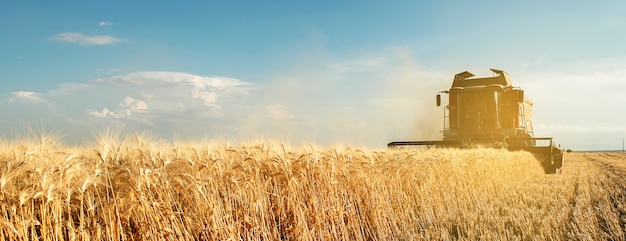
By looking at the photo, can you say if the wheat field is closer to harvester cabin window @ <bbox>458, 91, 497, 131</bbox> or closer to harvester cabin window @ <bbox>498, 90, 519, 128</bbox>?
harvester cabin window @ <bbox>458, 91, 497, 131</bbox>

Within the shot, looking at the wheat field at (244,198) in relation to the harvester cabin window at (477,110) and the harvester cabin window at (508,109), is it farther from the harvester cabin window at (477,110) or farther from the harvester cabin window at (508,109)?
the harvester cabin window at (508,109)

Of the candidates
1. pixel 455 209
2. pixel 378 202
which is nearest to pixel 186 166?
pixel 378 202

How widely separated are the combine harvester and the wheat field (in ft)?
24.1

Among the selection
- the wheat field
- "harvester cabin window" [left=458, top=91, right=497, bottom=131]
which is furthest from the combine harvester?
the wheat field

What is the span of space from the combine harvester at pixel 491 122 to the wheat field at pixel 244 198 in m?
7.35

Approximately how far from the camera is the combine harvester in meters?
15.3

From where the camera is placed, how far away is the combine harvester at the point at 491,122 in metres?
15.3

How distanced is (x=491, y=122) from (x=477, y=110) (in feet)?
2.01

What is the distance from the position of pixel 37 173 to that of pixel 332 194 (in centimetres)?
295

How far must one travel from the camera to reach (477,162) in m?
10.1

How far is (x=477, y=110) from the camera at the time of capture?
1558 centimetres

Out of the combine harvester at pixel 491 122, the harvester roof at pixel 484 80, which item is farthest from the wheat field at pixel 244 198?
the harvester roof at pixel 484 80

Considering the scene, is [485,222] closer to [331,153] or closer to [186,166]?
[331,153]

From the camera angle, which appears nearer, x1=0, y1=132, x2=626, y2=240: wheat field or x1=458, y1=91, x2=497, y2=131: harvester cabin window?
x1=0, y1=132, x2=626, y2=240: wheat field
